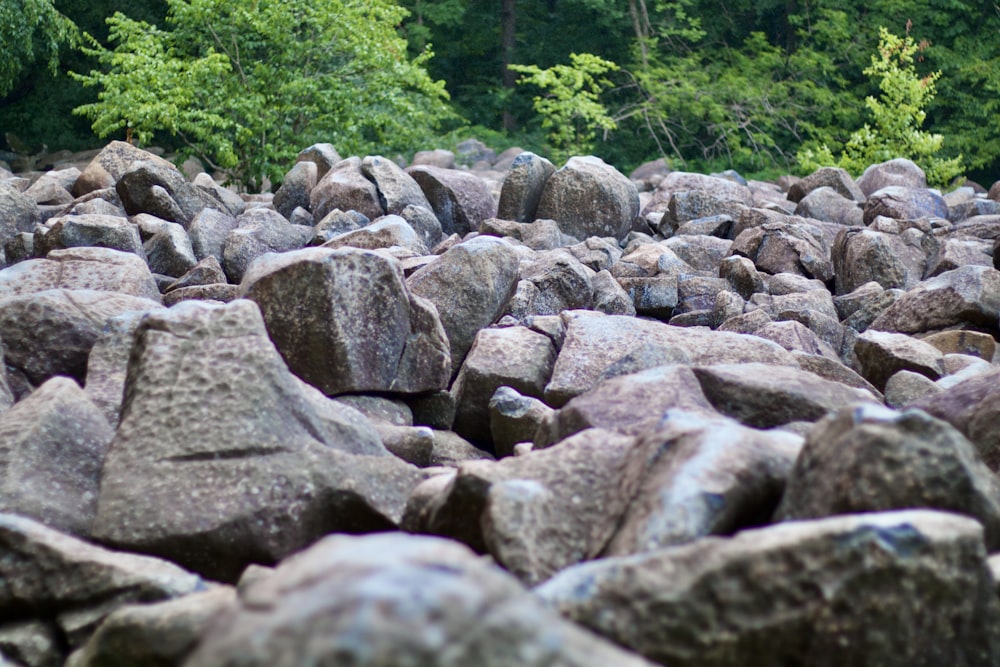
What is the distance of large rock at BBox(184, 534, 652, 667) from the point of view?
126cm

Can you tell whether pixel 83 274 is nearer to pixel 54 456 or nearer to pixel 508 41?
pixel 54 456

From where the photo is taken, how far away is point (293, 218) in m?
9.52

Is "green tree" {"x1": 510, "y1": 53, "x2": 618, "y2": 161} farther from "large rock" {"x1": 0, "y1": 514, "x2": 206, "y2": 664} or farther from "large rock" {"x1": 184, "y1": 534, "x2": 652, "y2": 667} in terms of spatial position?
"large rock" {"x1": 184, "y1": 534, "x2": 652, "y2": 667}

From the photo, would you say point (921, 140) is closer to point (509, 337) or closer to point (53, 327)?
point (509, 337)

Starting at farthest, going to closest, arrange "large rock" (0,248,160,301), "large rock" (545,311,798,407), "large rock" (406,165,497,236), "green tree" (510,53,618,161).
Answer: "green tree" (510,53,618,161) → "large rock" (406,165,497,236) → "large rock" (0,248,160,301) → "large rock" (545,311,798,407)

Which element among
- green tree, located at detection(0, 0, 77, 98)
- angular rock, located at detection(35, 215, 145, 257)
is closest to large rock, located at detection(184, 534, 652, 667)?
angular rock, located at detection(35, 215, 145, 257)

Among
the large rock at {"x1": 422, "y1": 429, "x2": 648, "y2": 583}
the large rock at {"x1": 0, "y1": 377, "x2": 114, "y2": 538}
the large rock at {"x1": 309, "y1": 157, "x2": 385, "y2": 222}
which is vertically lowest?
the large rock at {"x1": 309, "y1": 157, "x2": 385, "y2": 222}

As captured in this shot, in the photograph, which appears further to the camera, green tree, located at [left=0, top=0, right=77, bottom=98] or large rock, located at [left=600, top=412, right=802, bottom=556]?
green tree, located at [left=0, top=0, right=77, bottom=98]

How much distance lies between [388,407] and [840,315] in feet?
13.4

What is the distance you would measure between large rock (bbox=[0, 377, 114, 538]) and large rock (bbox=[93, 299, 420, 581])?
13cm

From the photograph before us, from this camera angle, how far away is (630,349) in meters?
4.92

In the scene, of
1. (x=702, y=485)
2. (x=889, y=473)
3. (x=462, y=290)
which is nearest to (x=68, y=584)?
(x=702, y=485)

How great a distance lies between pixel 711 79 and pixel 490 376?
1993 cm

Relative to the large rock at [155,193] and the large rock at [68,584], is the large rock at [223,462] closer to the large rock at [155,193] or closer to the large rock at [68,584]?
the large rock at [68,584]
